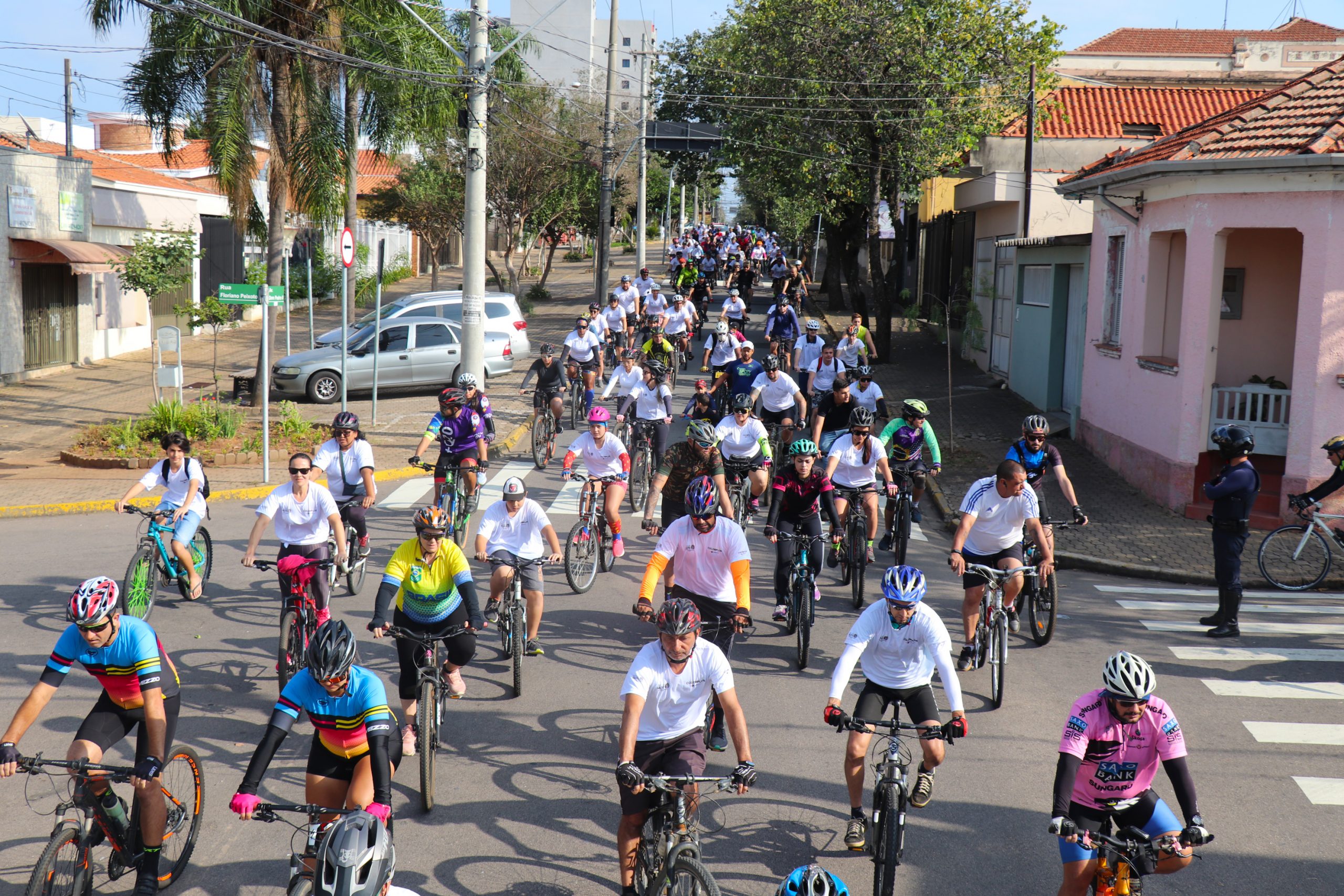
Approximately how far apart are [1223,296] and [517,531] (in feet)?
42.0

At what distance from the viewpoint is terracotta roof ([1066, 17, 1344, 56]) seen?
165ft

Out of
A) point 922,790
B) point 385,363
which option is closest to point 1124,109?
point 385,363

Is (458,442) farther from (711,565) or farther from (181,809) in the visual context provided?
(181,809)

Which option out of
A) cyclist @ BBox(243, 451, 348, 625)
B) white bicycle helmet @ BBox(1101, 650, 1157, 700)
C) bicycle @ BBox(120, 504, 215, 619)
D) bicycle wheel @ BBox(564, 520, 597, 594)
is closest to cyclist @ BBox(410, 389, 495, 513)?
bicycle wheel @ BBox(564, 520, 597, 594)

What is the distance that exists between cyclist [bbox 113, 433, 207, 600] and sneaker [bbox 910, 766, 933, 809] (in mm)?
7105

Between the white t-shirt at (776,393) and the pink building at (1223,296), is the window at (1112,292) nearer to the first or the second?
the pink building at (1223,296)

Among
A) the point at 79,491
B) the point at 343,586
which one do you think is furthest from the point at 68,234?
the point at 343,586

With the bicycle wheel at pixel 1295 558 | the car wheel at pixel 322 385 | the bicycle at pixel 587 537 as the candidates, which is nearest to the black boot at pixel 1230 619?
the bicycle wheel at pixel 1295 558

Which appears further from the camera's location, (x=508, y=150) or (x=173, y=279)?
(x=508, y=150)

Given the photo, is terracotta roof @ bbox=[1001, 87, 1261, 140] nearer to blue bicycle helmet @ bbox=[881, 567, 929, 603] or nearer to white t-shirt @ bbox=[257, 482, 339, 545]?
white t-shirt @ bbox=[257, 482, 339, 545]

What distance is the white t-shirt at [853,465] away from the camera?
38.0ft

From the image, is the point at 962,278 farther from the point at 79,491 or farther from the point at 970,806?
the point at 970,806

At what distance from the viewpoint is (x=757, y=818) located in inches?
276

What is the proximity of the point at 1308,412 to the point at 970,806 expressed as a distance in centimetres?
996
